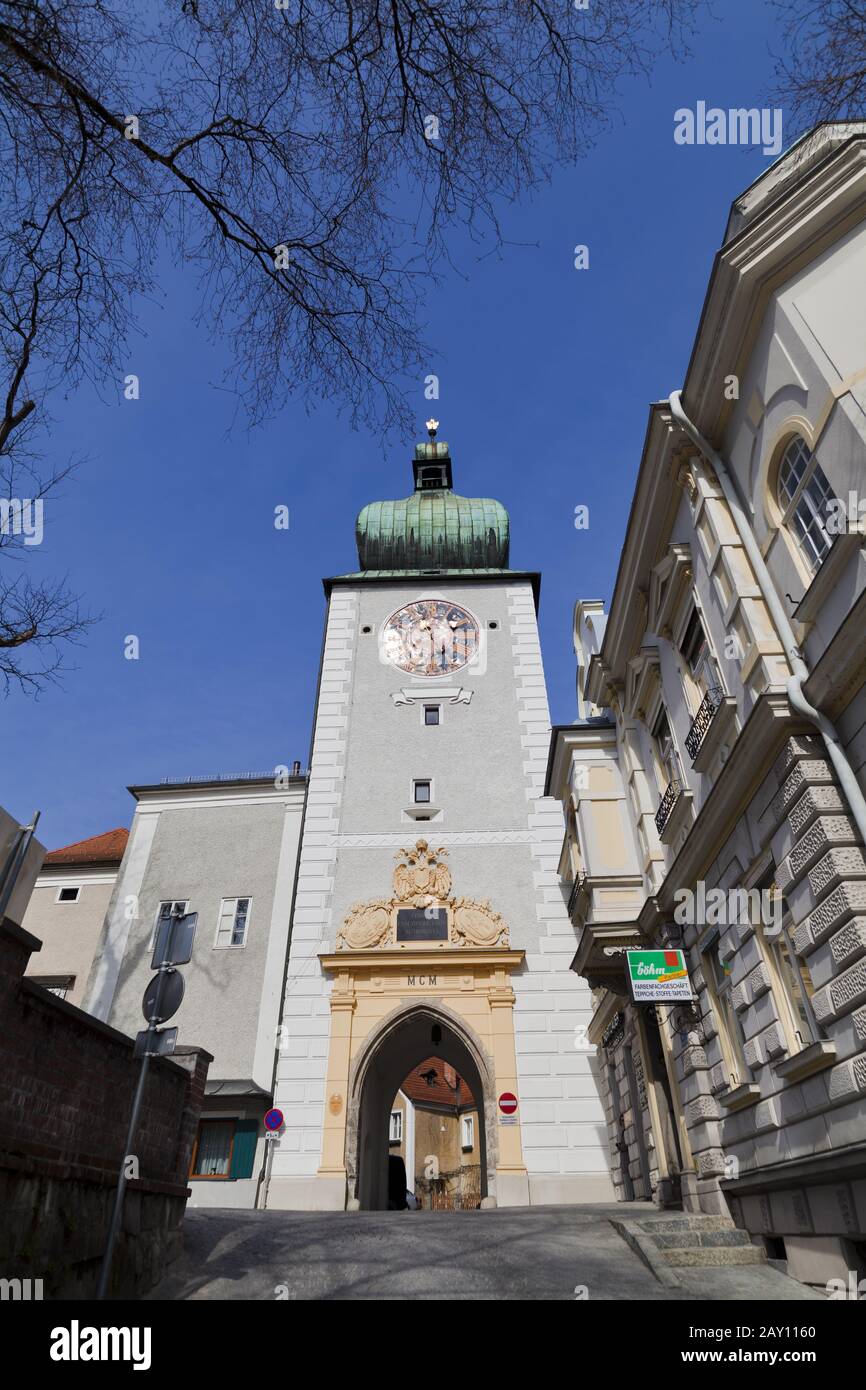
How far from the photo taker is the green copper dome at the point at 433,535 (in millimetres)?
31062

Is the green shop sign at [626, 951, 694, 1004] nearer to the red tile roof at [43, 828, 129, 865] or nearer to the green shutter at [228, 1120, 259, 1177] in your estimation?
the green shutter at [228, 1120, 259, 1177]

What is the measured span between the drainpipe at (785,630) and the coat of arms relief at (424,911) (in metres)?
12.9

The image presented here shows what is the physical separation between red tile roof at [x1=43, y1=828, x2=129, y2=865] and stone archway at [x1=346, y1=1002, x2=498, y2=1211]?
411 inches

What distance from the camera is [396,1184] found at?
2441 centimetres

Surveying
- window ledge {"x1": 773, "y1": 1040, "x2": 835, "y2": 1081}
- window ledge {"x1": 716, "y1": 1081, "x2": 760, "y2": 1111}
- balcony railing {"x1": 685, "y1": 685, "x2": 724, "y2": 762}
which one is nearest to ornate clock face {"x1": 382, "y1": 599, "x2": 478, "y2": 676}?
balcony railing {"x1": 685, "y1": 685, "x2": 724, "y2": 762}

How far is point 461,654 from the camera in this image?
26.6 m

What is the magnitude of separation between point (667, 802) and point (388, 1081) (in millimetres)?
15450

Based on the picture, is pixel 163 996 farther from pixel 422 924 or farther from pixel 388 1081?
pixel 388 1081

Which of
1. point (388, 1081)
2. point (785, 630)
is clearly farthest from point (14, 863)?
point (388, 1081)

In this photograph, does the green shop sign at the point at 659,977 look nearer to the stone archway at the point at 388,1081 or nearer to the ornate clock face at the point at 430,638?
the stone archway at the point at 388,1081

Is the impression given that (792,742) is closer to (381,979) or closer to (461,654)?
(381,979)

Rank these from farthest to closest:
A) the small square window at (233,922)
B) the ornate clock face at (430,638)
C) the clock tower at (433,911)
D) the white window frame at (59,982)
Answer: the ornate clock face at (430,638) → the white window frame at (59,982) → the small square window at (233,922) → the clock tower at (433,911)

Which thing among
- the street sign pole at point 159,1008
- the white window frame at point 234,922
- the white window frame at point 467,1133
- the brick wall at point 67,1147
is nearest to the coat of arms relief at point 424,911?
the white window frame at point 234,922

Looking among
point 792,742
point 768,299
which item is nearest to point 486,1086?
point 792,742
